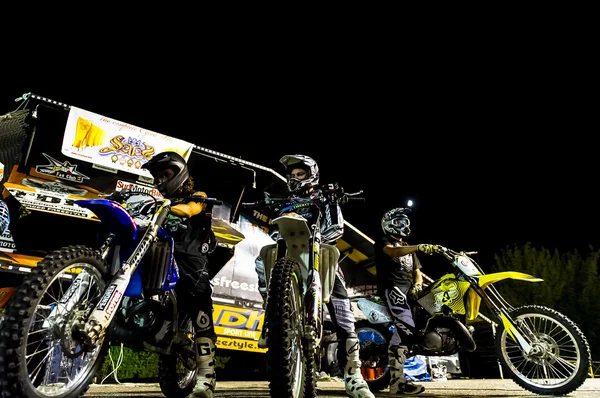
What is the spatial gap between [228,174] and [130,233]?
8.61 m

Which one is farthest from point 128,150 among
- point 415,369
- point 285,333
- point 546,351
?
point 415,369

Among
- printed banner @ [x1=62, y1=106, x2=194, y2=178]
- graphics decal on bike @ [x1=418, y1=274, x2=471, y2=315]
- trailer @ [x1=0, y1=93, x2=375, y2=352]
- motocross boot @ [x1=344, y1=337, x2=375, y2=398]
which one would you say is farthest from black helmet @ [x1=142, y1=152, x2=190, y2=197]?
printed banner @ [x1=62, y1=106, x2=194, y2=178]

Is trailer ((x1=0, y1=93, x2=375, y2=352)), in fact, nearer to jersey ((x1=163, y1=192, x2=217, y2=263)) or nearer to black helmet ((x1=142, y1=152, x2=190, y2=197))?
jersey ((x1=163, y1=192, x2=217, y2=263))

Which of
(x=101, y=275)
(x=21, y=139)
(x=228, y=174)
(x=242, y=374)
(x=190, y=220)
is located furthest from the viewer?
(x=242, y=374)

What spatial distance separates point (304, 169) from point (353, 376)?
2007mm

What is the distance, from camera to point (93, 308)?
9.08ft

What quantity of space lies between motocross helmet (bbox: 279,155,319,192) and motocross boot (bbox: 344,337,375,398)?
1.55 metres

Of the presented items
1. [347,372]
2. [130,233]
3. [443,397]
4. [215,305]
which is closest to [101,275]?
[130,233]

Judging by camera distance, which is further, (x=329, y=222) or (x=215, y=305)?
(x=215, y=305)

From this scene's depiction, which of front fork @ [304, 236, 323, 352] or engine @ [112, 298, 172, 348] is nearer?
engine @ [112, 298, 172, 348]

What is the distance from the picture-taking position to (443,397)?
4523 mm

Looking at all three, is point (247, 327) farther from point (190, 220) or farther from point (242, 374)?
point (190, 220)

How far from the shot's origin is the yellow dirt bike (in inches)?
178

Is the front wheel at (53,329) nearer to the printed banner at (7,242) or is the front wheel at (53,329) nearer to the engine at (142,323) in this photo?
the engine at (142,323)
